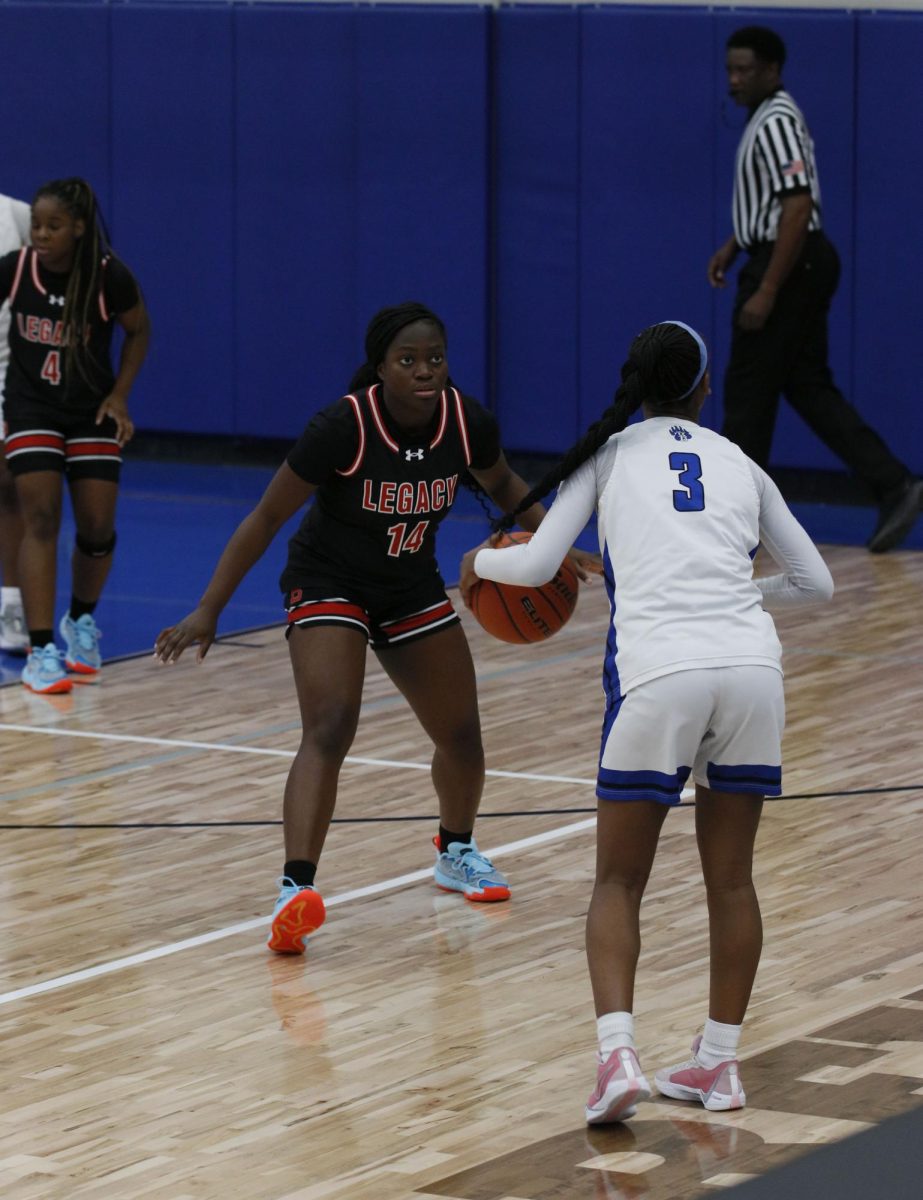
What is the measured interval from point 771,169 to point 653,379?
6.58m

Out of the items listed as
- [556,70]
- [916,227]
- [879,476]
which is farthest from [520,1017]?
[556,70]

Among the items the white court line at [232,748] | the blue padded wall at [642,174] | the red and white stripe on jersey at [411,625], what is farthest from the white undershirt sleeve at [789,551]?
the blue padded wall at [642,174]

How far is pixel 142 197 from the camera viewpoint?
575 inches

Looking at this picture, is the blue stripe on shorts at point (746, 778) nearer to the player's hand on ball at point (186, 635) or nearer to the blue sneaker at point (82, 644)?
the player's hand on ball at point (186, 635)

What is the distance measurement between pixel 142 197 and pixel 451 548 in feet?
13.3

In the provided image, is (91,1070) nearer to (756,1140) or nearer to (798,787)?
(756,1140)

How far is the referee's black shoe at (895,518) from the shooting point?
446 inches

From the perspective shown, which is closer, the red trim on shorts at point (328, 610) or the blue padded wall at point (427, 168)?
the red trim on shorts at point (328, 610)

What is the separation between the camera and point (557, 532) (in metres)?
4.57

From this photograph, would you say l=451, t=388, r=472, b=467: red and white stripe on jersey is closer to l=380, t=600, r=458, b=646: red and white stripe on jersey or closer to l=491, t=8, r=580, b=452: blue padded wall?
l=380, t=600, r=458, b=646: red and white stripe on jersey

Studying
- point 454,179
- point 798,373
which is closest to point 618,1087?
point 798,373

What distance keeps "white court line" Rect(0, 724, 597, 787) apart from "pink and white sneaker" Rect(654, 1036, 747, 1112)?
8.78 feet

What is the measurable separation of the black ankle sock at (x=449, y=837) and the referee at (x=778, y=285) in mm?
5159

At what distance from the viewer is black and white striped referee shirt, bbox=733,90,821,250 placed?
10883 mm
